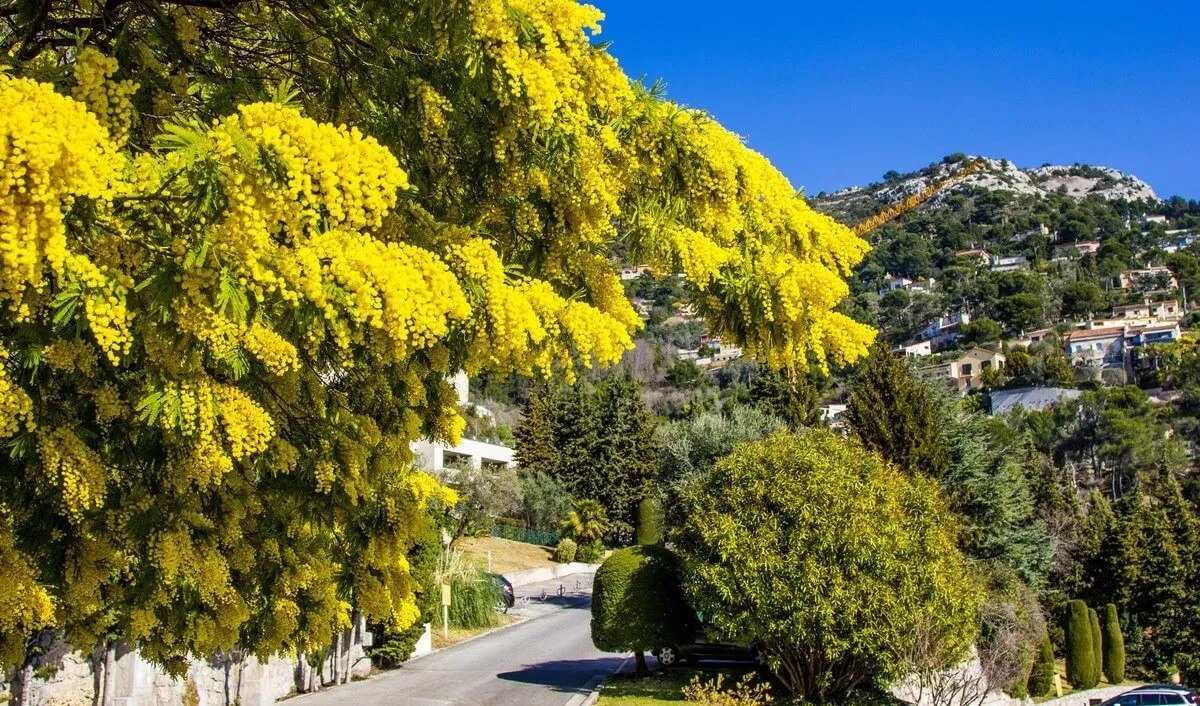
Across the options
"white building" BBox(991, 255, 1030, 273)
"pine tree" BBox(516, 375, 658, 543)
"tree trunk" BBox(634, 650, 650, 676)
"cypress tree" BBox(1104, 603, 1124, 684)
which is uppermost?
"white building" BBox(991, 255, 1030, 273)

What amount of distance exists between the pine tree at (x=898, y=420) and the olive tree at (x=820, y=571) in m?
9.81

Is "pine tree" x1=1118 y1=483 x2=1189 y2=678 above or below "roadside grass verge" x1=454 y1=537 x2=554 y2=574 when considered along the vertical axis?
below

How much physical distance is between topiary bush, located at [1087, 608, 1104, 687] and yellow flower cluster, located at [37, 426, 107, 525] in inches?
1324

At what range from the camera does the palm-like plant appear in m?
56.0

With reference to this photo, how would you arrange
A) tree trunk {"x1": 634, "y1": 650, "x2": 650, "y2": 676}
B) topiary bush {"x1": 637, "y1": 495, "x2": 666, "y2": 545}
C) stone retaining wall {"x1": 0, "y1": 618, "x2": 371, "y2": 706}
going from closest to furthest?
stone retaining wall {"x1": 0, "y1": 618, "x2": 371, "y2": 706}, tree trunk {"x1": 634, "y1": 650, "x2": 650, "y2": 676}, topiary bush {"x1": 637, "y1": 495, "x2": 666, "y2": 545}

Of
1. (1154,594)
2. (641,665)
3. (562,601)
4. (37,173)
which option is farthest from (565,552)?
(37,173)

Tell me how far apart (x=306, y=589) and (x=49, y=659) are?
9.22 m

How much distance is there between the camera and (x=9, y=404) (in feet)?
16.5

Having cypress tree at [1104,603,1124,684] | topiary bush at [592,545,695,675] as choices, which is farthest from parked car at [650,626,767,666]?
cypress tree at [1104,603,1124,684]

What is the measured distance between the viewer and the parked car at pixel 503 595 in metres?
33.7

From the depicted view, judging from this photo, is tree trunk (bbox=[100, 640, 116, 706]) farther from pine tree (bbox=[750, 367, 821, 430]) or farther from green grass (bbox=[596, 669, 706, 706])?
pine tree (bbox=[750, 367, 821, 430])

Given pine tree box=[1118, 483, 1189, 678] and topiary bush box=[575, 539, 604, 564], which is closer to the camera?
pine tree box=[1118, 483, 1189, 678]

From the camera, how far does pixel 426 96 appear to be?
615cm

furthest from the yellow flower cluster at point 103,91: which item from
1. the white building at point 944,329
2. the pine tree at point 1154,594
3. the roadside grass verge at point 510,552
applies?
the white building at point 944,329
